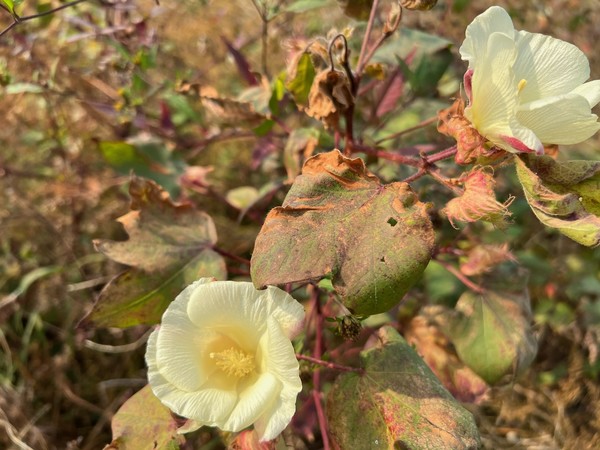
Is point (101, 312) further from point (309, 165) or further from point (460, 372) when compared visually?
point (460, 372)

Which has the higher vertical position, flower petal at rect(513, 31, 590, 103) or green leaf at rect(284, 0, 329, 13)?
flower petal at rect(513, 31, 590, 103)

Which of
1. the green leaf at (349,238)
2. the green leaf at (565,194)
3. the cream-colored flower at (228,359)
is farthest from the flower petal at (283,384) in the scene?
the green leaf at (565,194)

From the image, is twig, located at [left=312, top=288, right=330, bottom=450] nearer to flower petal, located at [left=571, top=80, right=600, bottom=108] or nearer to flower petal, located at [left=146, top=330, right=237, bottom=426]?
flower petal, located at [left=146, top=330, right=237, bottom=426]

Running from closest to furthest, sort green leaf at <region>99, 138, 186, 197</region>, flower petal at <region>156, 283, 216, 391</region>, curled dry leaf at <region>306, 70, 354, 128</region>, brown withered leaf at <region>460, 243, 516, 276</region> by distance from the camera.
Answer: flower petal at <region>156, 283, 216, 391</region>, curled dry leaf at <region>306, 70, 354, 128</region>, brown withered leaf at <region>460, 243, 516, 276</region>, green leaf at <region>99, 138, 186, 197</region>

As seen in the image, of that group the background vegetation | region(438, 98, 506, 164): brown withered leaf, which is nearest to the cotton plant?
region(438, 98, 506, 164): brown withered leaf

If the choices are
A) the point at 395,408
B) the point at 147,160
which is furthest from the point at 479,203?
the point at 147,160

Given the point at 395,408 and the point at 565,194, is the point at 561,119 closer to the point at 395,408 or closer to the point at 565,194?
the point at 565,194

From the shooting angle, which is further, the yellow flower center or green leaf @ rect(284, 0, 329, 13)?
green leaf @ rect(284, 0, 329, 13)

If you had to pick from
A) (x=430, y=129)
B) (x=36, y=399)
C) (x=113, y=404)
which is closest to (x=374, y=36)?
(x=430, y=129)

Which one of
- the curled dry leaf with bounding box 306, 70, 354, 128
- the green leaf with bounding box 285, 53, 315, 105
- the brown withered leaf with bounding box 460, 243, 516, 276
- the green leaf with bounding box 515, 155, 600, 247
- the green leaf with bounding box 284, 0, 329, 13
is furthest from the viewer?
the green leaf with bounding box 284, 0, 329, 13
